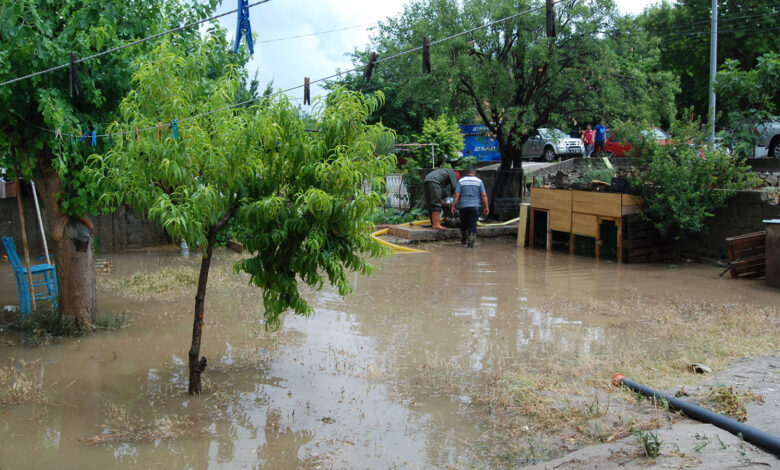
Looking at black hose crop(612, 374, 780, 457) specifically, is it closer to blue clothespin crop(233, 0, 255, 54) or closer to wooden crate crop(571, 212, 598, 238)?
blue clothespin crop(233, 0, 255, 54)

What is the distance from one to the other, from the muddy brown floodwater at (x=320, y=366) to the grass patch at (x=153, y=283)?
128mm

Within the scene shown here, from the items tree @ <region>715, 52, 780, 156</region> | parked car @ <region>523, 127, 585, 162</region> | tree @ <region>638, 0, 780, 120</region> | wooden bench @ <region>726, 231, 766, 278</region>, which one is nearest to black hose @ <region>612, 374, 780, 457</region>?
wooden bench @ <region>726, 231, 766, 278</region>

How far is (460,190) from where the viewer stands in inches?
622

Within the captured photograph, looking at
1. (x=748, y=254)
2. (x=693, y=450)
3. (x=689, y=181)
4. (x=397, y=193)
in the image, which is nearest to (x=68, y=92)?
(x=693, y=450)

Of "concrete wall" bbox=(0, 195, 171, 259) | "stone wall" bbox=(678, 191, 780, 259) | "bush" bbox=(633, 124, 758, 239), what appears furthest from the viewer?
"concrete wall" bbox=(0, 195, 171, 259)

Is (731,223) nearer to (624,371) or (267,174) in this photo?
(624,371)

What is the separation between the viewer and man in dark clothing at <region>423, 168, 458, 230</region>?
1691cm

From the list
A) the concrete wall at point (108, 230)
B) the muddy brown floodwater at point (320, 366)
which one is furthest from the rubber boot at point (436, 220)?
the concrete wall at point (108, 230)

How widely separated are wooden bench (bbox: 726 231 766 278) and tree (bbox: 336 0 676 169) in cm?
567

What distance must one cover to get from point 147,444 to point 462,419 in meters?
2.68

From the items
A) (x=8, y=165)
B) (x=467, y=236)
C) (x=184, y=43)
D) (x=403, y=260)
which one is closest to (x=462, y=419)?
(x=184, y=43)

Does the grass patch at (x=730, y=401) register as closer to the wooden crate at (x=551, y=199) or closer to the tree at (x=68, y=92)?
the tree at (x=68, y=92)

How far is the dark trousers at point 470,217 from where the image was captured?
51.5 ft

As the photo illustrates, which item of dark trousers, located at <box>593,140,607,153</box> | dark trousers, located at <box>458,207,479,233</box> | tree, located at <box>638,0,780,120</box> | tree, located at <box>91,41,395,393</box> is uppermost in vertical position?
tree, located at <box>638,0,780,120</box>
